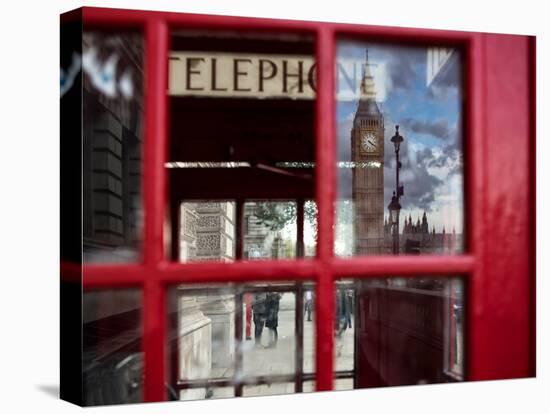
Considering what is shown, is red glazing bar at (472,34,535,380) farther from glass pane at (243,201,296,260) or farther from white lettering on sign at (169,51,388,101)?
glass pane at (243,201,296,260)

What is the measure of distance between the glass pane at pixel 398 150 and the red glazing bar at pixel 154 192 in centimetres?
81

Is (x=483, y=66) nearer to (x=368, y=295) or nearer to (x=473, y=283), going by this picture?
(x=473, y=283)

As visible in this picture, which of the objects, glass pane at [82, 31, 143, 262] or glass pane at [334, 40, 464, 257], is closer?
glass pane at [82, 31, 143, 262]

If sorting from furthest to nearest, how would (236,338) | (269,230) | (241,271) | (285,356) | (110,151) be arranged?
(269,230) < (236,338) < (285,356) < (241,271) < (110,151)

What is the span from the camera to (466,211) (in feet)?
10.6

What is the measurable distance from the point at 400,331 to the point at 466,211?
2.31 ft

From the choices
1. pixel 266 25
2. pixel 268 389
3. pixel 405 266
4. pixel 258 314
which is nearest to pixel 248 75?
pixel 266 25

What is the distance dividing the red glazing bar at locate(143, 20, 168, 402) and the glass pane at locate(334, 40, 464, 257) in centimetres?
81

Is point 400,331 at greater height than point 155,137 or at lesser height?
lesser

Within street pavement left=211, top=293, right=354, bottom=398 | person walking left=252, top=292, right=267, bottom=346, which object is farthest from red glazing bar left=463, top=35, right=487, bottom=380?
person walking left=252, top=292, right=267, bottom=346

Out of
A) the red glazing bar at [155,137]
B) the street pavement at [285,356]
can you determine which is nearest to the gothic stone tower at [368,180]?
the street pavement at [285,356]

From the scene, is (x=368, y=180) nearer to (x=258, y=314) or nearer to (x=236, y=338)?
(x=258, y=314)

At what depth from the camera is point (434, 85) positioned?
3301 millimetres

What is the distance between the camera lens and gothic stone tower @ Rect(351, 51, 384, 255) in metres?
3.47
